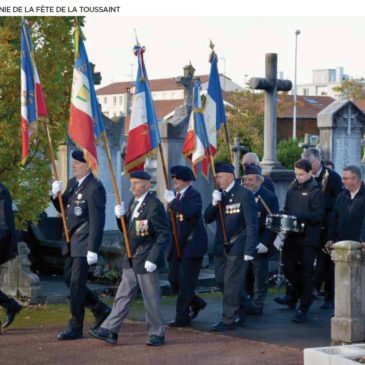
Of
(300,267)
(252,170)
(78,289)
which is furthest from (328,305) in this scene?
(78,289)

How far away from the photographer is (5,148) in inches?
449

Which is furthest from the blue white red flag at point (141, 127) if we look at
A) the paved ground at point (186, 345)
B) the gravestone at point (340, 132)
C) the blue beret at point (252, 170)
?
the gravestone at point (340, 132)

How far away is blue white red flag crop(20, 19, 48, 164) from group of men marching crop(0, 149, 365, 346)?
2.20ft

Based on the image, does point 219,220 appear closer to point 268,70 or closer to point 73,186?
point 73,186

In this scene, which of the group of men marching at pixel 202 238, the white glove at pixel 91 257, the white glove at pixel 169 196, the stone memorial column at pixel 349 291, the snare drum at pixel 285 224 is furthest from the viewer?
the snare drum at pixel 285 224

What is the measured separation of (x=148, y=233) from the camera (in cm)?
948

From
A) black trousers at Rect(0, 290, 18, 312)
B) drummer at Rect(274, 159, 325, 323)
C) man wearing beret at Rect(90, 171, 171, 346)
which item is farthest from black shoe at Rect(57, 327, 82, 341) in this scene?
drummer at Rect(274, 159, 325, 323)

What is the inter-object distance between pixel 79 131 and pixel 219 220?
5.99 ft

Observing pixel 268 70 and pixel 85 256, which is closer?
pixel 85 256

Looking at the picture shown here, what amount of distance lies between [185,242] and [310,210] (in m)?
1.63

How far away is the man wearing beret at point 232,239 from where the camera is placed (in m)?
10.2

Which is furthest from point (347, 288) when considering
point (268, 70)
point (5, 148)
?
point (268, 70)

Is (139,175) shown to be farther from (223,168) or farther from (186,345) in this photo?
(186,345)

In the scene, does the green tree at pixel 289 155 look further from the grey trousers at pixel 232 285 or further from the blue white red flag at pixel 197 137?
the grey trousers at pixel 232 285
